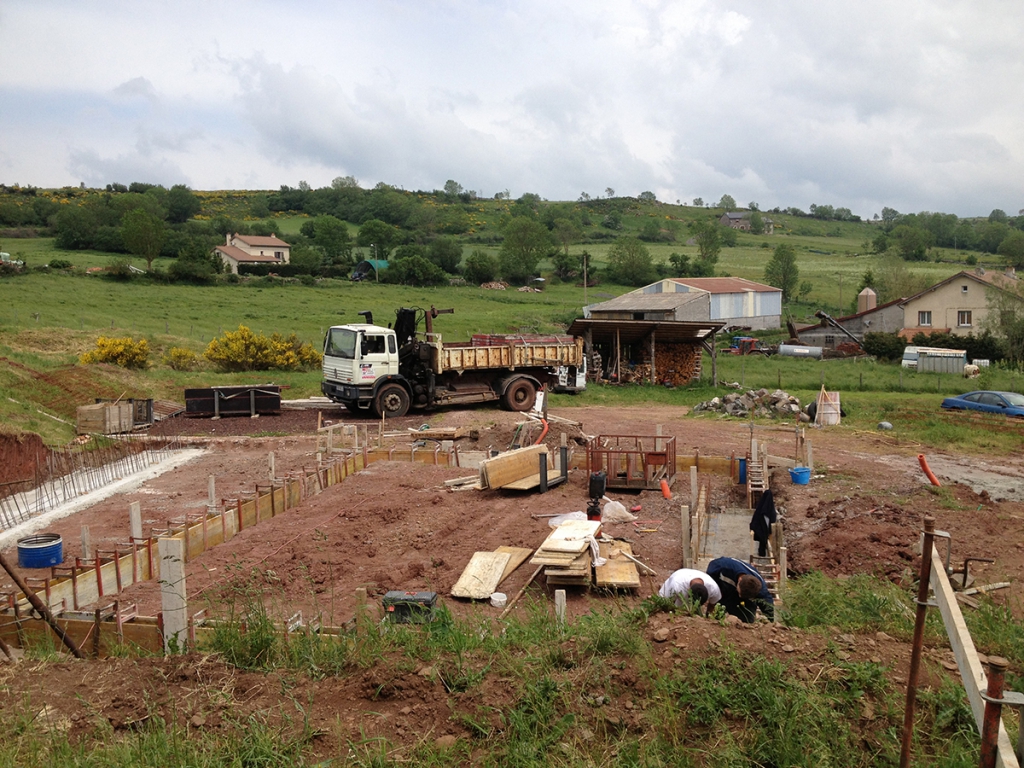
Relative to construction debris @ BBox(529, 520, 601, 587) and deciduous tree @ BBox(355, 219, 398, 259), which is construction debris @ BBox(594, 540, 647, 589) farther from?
deciduous tree @ BBox(355, 219, 398, 259)

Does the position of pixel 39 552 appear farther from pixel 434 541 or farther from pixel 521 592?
pixel 521 592

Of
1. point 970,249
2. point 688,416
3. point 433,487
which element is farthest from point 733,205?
point 433,487

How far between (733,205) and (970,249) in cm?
6373

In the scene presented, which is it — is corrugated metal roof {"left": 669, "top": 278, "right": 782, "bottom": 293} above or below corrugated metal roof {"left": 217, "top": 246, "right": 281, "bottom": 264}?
below

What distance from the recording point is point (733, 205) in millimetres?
171500

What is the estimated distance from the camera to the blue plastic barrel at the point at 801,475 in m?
15.2

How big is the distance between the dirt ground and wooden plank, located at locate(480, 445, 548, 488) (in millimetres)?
341

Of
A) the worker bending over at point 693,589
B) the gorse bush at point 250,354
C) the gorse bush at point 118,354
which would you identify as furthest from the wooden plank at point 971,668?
the gorse bush at point 250,354

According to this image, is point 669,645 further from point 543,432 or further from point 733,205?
point 733,205

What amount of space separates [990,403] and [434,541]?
19732mm

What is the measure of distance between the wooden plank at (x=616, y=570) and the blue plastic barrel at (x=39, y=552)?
7.23 metres

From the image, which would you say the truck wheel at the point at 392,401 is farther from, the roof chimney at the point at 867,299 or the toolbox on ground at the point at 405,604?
the roof chimney at the point at 867,299

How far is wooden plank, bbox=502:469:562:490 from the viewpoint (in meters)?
14.1

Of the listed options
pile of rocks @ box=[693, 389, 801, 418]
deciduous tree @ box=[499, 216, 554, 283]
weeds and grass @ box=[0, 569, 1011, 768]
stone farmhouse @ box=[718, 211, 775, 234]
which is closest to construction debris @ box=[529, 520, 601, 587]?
weeds and grass @ box=[0, 569, 1011, 768]
